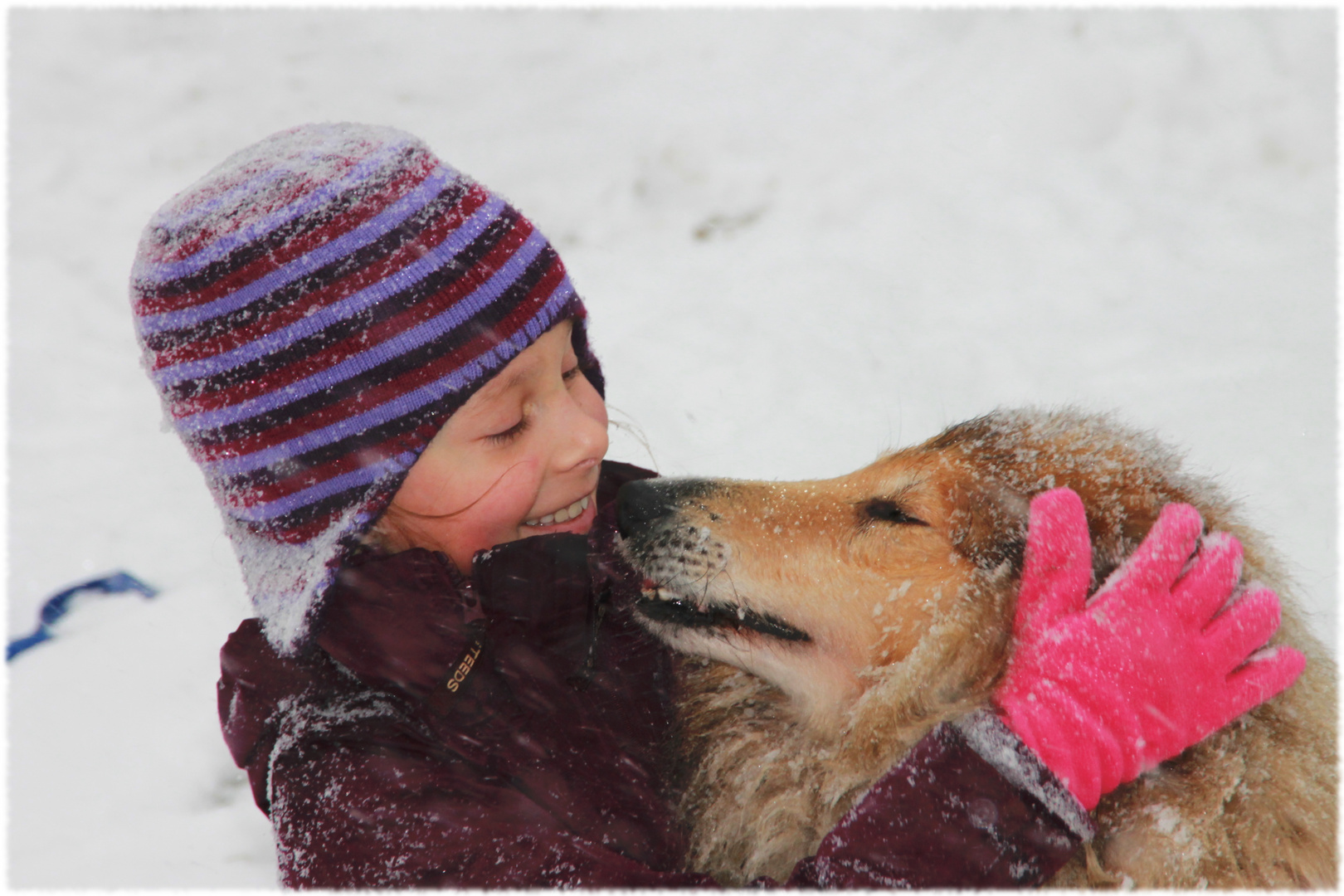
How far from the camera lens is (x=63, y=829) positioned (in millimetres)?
2852

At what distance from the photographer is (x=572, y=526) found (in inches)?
87.7

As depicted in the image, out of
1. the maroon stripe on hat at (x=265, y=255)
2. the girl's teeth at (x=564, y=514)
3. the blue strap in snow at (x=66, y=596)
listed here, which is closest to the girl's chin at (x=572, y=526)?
the girl's teeth at (x=564, y=514)

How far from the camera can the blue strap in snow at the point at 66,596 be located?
3.32m

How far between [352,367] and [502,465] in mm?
348

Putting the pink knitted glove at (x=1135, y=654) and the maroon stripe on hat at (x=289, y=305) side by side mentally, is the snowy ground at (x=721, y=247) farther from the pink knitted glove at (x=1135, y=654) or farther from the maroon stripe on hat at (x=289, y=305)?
the maroon stripe on hat at (x=289, y=305)

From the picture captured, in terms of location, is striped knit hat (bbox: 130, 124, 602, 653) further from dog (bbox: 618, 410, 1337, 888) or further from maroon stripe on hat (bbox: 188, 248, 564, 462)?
dog (bbox: 618, 410, 1337, 888)

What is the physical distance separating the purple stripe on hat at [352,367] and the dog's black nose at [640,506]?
23.1 inches

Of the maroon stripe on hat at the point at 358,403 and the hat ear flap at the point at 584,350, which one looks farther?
the hat ear flap at the point at 584,350

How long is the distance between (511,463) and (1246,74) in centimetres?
400

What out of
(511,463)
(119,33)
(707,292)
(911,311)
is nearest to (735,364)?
(707,292)

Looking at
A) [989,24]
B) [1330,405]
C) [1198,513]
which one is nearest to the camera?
[1198,513]

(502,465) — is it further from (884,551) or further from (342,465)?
(884,551)

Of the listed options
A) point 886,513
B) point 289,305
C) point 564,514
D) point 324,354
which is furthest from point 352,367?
point 886,513

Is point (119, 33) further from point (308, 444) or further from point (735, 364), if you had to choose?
point (308, 444)
